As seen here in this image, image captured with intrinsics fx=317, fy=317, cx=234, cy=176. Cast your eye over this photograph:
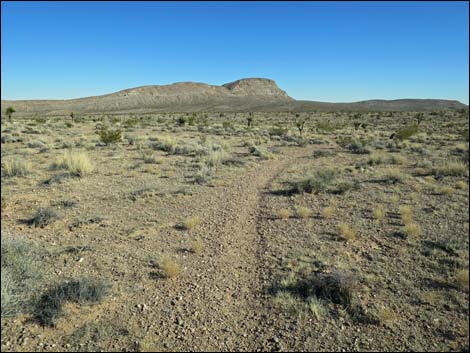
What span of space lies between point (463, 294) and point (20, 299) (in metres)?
6.39

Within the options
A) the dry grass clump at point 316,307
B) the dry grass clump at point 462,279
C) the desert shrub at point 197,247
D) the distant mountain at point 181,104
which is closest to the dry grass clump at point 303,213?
the desert shrub at point 197,247

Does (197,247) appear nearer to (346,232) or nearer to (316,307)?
(316,307)

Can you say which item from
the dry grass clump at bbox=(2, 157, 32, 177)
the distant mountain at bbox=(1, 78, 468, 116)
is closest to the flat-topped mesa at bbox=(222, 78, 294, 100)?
the distant mountain at bbox=(1, 78, 468, 116)

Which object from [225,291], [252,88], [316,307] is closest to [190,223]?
[225,291]

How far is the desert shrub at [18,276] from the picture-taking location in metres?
4.15

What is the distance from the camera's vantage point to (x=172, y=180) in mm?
11820

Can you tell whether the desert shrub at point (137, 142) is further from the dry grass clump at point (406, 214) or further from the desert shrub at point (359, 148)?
the dry grass clump at point (406, 214)

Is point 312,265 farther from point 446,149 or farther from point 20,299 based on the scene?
point 446,149

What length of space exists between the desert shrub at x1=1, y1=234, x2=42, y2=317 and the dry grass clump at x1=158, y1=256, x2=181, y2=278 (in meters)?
1.87

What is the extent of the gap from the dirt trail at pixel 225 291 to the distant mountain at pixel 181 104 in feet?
343

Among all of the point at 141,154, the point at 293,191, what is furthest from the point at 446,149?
the point at 141,154

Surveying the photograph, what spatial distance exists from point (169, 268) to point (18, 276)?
86.5 inches

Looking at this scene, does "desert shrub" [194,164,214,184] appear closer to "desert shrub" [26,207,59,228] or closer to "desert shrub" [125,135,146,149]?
"desert shrub" [26,207,59,228]

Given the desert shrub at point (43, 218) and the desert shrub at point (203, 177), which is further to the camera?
the desert shrub at point (203, 177)
